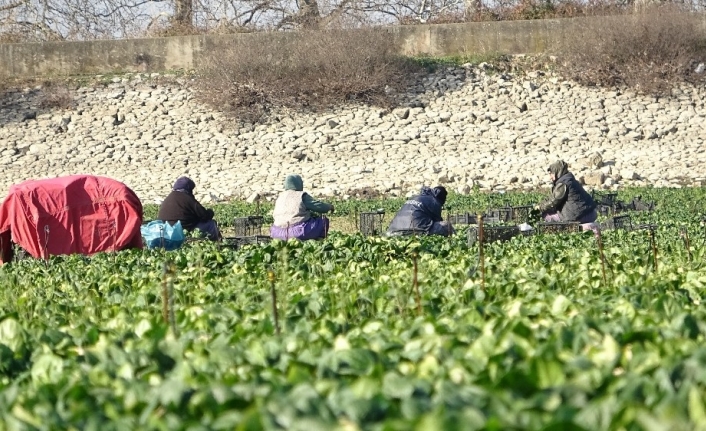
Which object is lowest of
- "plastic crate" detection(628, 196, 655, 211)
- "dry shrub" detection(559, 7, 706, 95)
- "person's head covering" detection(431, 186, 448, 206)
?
"plastic crate" detection(628, 196, 655, 211)

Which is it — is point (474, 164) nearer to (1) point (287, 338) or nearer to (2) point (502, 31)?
(2) point (502, 31)

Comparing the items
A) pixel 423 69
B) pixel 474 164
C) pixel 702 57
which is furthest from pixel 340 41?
pixel 702 57

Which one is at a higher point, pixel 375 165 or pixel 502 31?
pixel 502 31

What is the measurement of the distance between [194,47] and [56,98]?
490cm

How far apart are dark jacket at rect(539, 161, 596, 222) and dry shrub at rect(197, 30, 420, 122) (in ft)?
54.5

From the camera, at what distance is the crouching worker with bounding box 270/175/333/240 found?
1434 cm

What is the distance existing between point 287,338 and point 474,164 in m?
23.8

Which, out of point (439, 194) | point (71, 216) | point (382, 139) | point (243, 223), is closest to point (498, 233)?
point (439, 194)

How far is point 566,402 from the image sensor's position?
321 cm

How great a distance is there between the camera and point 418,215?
46.1ft

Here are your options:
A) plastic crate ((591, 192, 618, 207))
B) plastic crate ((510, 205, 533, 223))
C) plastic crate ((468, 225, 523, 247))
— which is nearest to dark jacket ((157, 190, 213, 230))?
plastic crate ((468, 225, 523, 247))

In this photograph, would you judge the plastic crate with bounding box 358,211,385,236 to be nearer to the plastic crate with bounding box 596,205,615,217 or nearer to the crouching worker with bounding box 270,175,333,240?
the crouching worker with bounding box 270,175,333,240

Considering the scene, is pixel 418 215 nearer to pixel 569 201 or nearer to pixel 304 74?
pixel 569 201

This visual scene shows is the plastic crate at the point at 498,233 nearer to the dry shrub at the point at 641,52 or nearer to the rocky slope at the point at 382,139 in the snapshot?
the rocky slope at the point at 382,139
